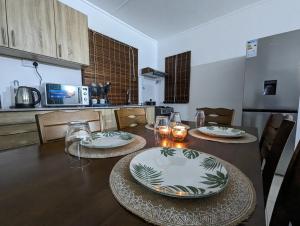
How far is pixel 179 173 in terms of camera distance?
416 mm

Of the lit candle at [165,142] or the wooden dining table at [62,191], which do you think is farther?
the lit candle at [165,142]

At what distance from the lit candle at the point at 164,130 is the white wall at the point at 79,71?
1917 mm

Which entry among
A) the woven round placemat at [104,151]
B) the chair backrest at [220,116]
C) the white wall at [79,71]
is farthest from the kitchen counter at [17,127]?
the chair backrest at [220,116]

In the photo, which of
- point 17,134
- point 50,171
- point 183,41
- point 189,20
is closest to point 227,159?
point 50,171

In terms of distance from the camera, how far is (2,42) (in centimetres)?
137

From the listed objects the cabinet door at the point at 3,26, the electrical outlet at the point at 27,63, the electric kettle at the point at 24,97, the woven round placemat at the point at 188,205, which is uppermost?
the cabinet door at the point at 3,26

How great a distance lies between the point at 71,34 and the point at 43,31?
322 millimetres

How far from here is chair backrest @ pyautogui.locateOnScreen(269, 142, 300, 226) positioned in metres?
0.39

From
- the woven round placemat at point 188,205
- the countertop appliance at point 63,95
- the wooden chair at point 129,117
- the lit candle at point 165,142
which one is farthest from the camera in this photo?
the countertop appliance at point 63,95

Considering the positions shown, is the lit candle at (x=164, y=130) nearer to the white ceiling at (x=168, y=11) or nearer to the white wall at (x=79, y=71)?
the white wall at (x=79, y=71)

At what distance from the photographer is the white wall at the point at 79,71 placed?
5.49 feet

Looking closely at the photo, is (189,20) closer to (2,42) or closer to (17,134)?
(2,42)

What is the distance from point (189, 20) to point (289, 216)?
3.00m

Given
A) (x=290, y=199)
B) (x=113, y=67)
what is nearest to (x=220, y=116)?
(x=290, y=199)
